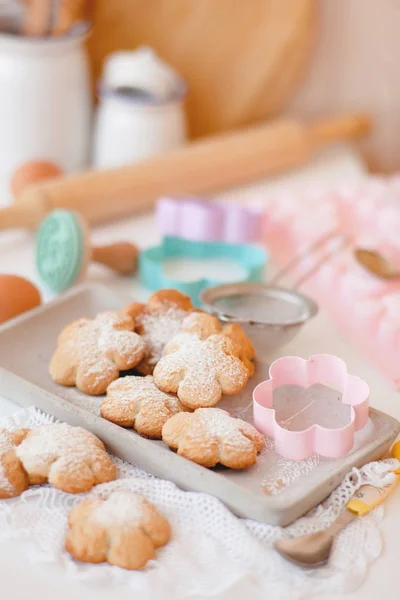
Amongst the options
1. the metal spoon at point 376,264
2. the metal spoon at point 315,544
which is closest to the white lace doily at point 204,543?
the metal spoon at point 315,544

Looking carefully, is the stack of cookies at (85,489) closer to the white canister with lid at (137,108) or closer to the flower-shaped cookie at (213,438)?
the flower-shaped cookie at (213,438)

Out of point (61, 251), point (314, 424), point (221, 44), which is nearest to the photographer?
point (314, 424)

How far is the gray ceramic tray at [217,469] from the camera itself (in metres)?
0.62

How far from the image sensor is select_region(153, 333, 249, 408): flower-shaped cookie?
701mm

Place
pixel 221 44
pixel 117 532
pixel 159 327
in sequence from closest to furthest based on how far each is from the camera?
pixel 117 532
pixel 159 327
pixel 221 44

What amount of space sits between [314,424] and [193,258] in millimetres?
415

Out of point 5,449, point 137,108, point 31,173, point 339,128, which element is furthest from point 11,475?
point 339,128

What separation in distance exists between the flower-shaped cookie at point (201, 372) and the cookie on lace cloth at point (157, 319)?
34mm

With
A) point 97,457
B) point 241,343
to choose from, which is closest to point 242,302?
point 241,343

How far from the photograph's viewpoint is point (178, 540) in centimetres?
61

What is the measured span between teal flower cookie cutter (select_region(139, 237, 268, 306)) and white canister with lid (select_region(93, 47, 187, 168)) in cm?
26

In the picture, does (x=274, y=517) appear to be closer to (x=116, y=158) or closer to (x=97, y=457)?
(x=97, y=457)

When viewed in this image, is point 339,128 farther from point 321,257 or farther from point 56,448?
point 56,448

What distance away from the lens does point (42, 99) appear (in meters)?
1.27
